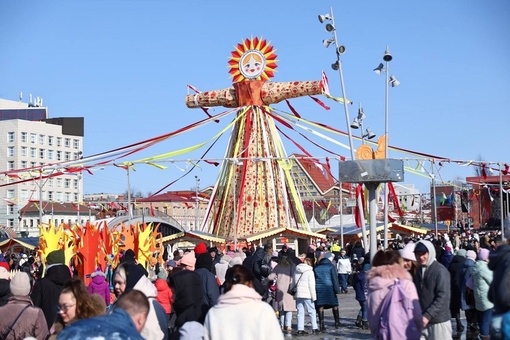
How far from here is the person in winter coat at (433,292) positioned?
840 cm

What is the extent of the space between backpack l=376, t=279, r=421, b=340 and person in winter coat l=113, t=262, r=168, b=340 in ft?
6.23

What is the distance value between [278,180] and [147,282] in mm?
32548

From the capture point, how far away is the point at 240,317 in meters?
6.06

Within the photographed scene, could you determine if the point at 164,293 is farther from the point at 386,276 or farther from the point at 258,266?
the point at 258,266

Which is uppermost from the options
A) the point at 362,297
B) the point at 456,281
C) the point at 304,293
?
the point at 456,281

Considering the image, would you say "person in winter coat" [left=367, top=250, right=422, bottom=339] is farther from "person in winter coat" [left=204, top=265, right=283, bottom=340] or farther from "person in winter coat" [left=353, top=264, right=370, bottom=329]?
"person in winter coat" [left=353, top=264, right=370, bottom=329]

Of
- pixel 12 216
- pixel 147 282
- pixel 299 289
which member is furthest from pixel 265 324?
Answer: pixel 12 216

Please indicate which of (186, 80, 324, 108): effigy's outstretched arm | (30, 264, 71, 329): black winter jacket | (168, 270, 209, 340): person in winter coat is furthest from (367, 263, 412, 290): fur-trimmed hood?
(186, 80, 324, 108): effigy's outstretched arm

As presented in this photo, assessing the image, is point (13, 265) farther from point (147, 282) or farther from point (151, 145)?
point (147, 282)

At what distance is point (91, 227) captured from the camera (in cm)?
2022

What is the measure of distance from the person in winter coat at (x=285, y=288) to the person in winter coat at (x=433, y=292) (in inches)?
270

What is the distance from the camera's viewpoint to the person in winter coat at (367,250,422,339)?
740 centimetres

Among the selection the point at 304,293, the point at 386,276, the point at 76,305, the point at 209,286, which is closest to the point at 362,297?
the point at 304,293

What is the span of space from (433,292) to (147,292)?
287cm
